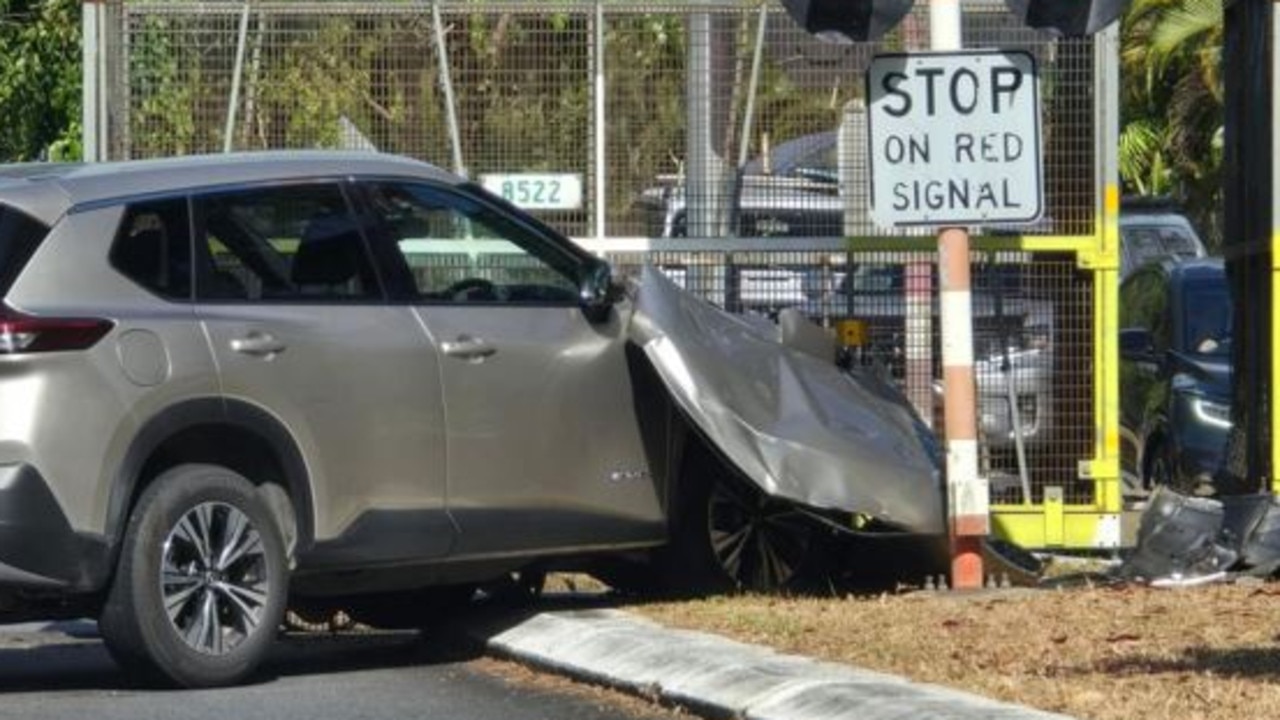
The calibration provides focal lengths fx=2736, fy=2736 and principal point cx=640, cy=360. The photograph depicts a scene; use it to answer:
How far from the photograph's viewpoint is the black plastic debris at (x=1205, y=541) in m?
11.2

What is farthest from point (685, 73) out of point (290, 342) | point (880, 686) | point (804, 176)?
point (880, 686)

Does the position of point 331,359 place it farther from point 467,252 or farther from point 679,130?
point 679,130

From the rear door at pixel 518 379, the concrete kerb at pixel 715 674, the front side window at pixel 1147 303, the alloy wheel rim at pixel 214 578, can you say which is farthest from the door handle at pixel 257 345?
the front side window at pixel 1147 303

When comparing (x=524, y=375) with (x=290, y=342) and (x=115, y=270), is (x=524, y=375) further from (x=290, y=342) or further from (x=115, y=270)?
(x=115, y=270)

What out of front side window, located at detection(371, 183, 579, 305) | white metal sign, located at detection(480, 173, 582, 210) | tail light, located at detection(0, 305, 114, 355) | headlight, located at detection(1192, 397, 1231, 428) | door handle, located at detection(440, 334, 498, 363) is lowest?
headlight, located at detection(1192, 397, 1231, 428)

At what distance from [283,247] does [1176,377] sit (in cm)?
793

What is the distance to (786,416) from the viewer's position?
1105 centimetres

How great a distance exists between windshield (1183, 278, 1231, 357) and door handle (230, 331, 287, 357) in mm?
8228

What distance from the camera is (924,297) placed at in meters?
12.6

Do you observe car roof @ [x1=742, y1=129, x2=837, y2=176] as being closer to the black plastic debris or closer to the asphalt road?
the black plastic debris

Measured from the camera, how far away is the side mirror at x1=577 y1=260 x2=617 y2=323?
1070 centimetres

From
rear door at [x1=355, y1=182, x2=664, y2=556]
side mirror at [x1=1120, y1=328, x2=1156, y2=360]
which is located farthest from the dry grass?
side mirror at [x1=1120, y1=328, x2=1156, y2=360]

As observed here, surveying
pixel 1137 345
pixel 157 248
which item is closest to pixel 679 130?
pixel 157 248

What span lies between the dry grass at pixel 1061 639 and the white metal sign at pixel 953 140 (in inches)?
62.2
